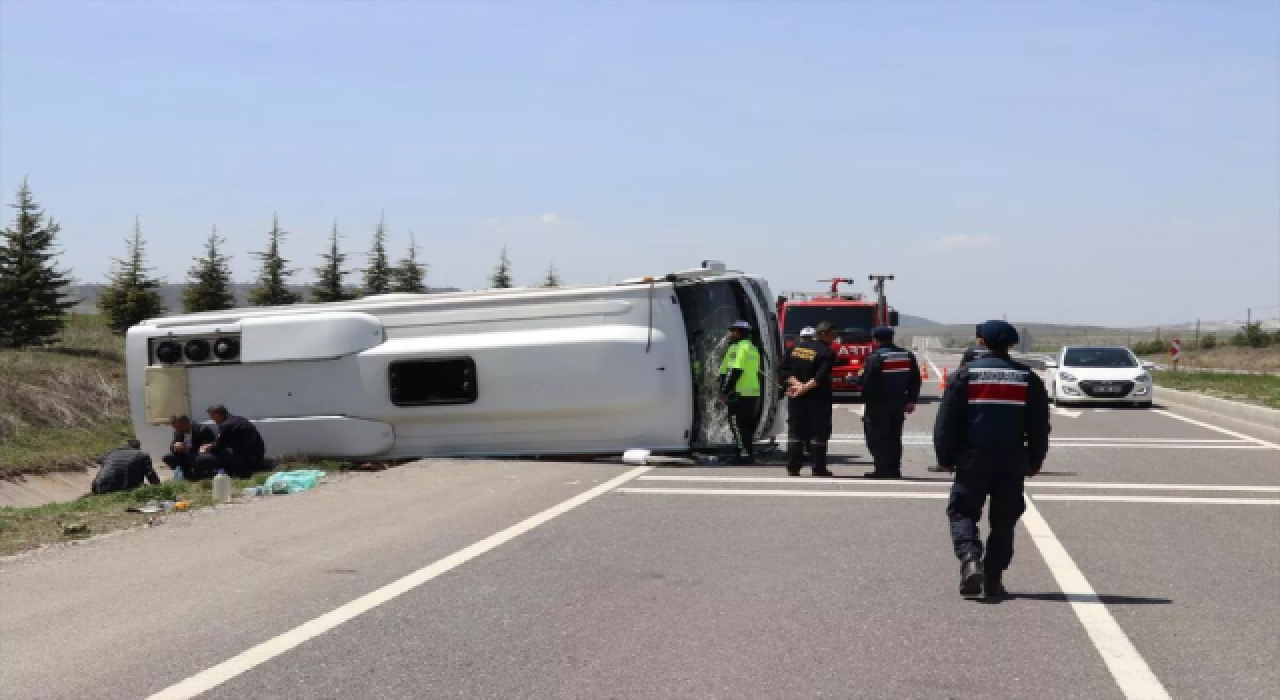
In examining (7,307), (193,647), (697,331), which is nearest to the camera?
(193,647)

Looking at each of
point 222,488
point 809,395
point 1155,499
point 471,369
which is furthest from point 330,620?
point 471,369

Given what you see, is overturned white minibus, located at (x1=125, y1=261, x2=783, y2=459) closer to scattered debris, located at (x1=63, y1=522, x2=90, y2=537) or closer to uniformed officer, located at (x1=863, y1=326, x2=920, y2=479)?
uniformed officer, located at (x1=863, y1=326, x2=920, y2=479)

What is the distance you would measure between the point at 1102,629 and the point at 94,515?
29.1ft

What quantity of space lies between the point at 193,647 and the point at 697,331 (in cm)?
1048

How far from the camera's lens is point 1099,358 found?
29484 millimetres

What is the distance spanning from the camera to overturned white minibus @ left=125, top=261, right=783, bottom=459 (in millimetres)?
15828

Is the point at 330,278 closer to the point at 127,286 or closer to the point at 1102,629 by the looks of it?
the point at 127,286

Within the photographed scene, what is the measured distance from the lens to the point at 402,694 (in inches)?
223

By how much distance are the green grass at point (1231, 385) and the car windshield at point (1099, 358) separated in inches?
99.0

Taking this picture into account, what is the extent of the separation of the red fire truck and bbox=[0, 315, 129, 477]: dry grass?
564 inches

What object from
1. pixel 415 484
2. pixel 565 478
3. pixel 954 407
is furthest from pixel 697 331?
pixel 954 407

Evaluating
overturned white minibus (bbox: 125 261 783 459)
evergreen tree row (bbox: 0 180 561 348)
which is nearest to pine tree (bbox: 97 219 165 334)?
evergreen tree row (bbox: 0 180 561 348)

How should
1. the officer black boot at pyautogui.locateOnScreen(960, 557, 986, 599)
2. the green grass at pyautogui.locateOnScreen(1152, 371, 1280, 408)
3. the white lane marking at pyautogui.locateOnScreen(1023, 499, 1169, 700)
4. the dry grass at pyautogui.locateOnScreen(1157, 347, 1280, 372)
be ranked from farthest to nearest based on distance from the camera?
1. the dry grass at pyautogui.locateOnScreen(1157, 347, 1280, 372)
2. the green grass at pyautogui.locateOnScreen(1152, 371, 1280, 408)
3. the officer black boot at pyautogui.locateOnScreen(960, 557, 986, 599)
4. the white lane marking at pyautogui.locateOnScreen(1023, 499, 1169, 700)

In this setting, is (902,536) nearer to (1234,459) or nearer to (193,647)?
(193,647)
